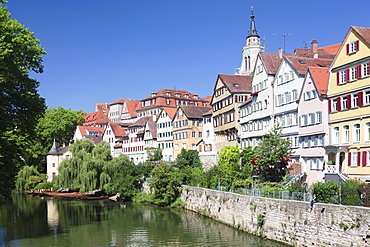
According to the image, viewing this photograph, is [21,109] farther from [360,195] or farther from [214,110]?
[214,110]

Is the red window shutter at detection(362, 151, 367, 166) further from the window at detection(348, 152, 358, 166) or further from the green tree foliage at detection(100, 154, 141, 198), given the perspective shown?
the green tree foliage at detection(100, 154, 141, 198)

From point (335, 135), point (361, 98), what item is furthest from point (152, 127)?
point (361, 98)

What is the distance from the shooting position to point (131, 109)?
11988 centimetres

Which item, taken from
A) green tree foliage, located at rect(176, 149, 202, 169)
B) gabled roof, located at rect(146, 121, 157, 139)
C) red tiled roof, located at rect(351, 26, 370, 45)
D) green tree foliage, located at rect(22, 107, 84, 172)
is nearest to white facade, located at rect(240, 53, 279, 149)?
green tree foliage, located at rect(176, 149, 202, 169)

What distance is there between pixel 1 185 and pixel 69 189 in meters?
36.7

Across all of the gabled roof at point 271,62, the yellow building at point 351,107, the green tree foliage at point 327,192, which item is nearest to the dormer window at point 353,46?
the yellow building at point 351,107

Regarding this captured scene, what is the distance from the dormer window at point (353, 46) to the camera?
29.3 meters

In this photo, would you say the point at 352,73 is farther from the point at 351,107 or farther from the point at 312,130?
the point at 312,130

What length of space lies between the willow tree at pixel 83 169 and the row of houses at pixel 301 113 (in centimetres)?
1375

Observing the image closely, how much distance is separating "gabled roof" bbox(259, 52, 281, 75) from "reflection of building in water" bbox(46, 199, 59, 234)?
2520 cm

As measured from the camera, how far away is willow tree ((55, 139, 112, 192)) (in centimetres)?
5528

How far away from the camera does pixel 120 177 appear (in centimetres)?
5362

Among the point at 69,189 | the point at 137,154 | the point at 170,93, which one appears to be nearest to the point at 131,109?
the point at 170,93

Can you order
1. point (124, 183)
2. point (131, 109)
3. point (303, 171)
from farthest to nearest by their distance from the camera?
point (131, 109) → point (124, 183) → point (303, 171)
